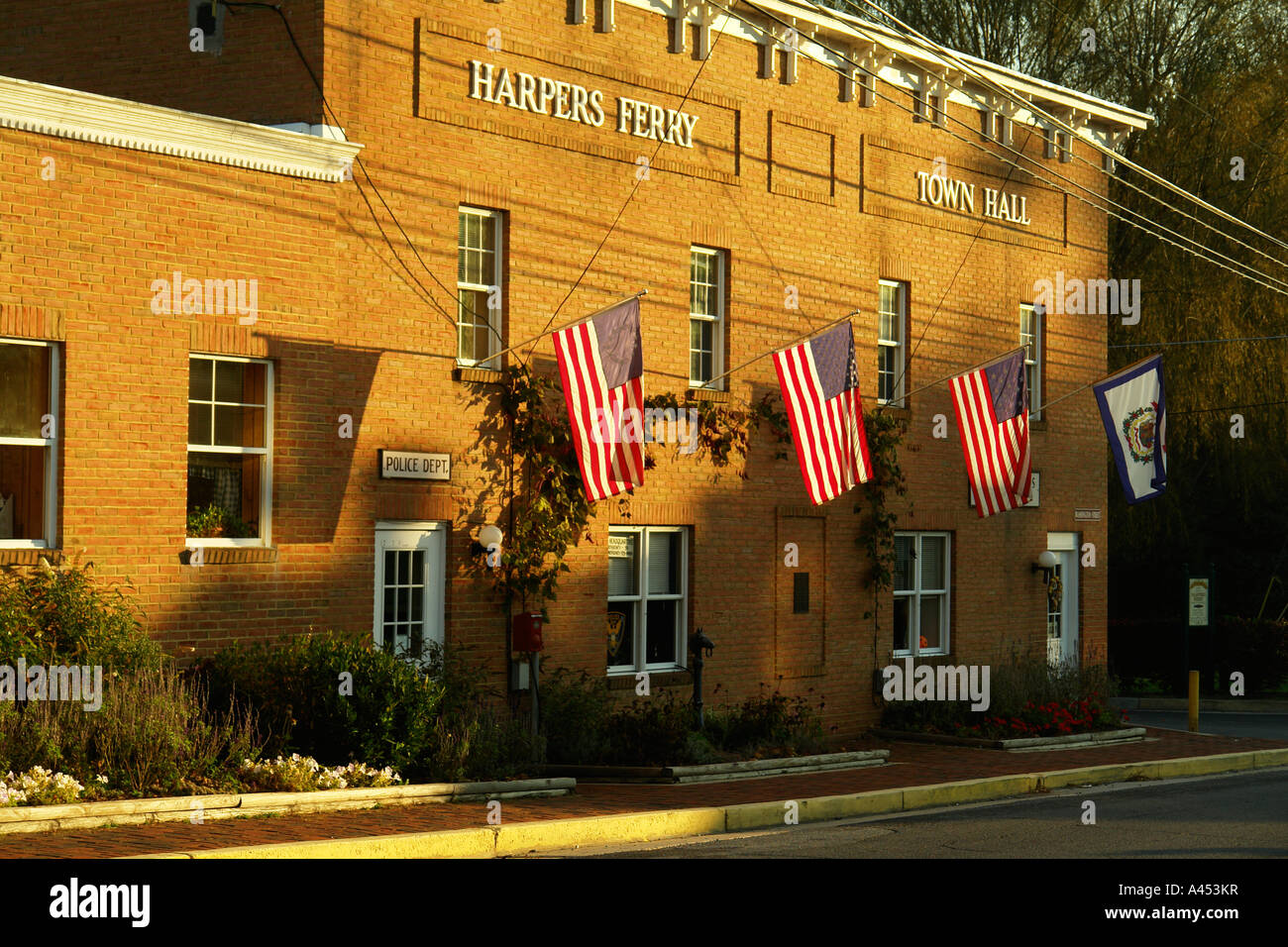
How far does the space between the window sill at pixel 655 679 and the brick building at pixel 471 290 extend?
0.08 m

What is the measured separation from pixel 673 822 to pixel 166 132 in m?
7.35

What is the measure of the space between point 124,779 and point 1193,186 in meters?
25.7

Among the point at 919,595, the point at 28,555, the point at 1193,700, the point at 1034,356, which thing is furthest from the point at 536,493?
the point at 1193,700

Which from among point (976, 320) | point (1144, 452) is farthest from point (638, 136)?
point (1144, 452)

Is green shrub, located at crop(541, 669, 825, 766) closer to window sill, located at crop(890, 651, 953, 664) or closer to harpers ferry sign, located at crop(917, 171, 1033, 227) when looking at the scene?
window sill, located at crop(890, 651, 953, 664)

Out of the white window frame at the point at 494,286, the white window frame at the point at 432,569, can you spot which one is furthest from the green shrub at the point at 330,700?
the white window frame at the point at 494,286

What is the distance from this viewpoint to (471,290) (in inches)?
701

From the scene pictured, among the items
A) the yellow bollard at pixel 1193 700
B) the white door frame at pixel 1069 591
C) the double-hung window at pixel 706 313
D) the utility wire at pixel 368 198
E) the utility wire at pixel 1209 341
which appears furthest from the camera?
the utility wire at pixel 1209 341

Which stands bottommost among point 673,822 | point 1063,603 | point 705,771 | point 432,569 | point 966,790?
point 966,790

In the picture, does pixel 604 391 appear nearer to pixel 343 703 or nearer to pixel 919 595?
pixel 343 703

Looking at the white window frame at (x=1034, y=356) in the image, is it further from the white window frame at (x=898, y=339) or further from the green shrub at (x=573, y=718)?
the green shrub at (x=573, y=718)

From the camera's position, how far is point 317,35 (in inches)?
643

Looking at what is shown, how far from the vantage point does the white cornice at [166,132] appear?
549 inches

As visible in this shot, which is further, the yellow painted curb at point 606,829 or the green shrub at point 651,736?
the green shrub at point 651,736
